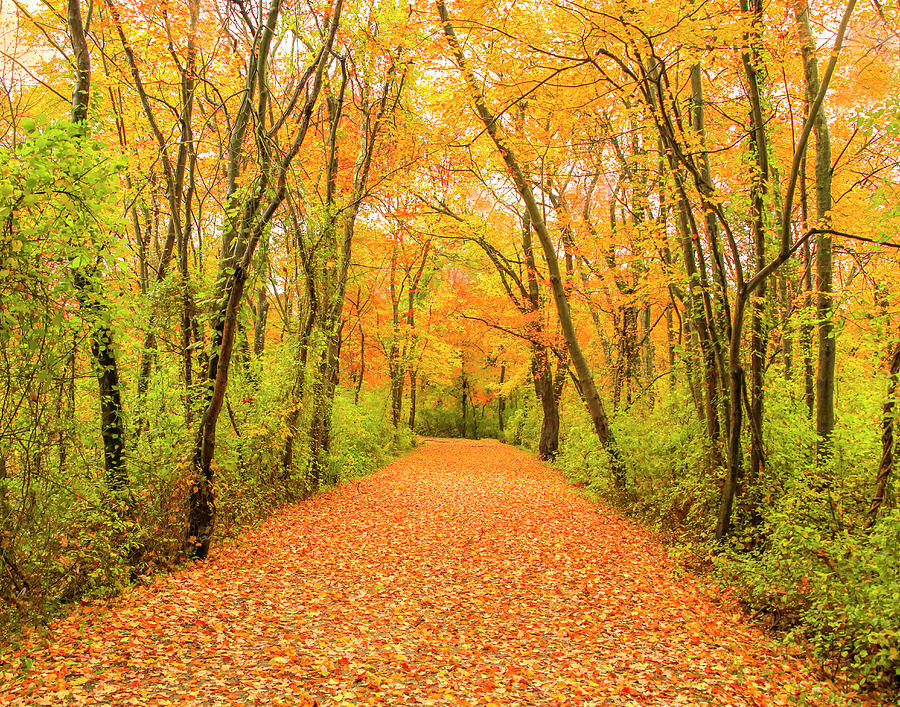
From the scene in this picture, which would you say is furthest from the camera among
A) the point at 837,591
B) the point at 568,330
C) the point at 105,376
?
the point at 568,330

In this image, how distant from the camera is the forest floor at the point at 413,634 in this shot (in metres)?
3.62

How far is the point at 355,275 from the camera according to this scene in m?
14.3

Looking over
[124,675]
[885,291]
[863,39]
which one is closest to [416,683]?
[124,675]

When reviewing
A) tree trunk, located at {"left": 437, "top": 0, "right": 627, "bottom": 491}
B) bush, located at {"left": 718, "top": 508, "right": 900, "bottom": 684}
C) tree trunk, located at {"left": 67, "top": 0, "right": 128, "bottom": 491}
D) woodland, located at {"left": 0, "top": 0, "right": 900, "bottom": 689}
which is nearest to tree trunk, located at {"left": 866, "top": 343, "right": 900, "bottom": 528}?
woodland, located at {"left": 0, "top": 0, "right": 900, "bottom": 689}

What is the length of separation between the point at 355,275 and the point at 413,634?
10.8 m

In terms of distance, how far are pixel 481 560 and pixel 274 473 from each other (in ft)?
13.5

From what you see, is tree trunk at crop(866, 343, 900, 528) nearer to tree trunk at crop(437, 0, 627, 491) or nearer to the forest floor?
the forest floor

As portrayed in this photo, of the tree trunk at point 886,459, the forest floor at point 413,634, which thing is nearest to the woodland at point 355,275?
the tree trunk at point 886,459

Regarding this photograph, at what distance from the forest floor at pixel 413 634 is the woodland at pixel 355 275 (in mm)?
484

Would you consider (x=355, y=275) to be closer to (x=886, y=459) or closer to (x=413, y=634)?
(x=413, y=634)

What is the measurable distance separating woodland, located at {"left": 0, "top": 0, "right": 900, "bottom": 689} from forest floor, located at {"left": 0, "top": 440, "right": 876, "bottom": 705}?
19.1 inches

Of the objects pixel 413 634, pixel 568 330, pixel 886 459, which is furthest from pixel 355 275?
pixel 886 459

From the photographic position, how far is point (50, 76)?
363 inches

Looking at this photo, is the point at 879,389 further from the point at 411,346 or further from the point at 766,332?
the point at 411,346
